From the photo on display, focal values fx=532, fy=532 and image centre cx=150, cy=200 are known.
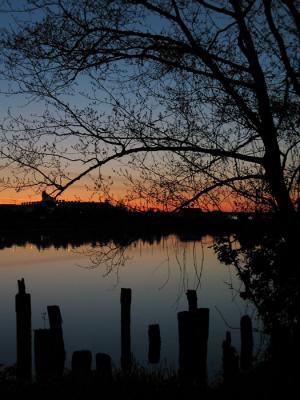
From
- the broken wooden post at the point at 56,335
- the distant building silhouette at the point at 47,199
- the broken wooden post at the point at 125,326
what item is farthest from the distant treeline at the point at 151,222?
the broken wooden post at the point at 125,326

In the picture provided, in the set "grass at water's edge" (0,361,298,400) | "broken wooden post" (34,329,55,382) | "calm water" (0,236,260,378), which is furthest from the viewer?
"calm water" (0,236,260,378)

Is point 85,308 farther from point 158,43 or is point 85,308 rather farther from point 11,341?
point 158,43

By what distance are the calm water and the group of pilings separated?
77 cm

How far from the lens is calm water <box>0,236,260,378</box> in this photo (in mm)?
16531

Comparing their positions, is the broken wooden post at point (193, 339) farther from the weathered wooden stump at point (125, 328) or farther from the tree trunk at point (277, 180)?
the tree trunk at point (277, 180)

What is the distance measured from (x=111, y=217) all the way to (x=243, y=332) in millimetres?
7808

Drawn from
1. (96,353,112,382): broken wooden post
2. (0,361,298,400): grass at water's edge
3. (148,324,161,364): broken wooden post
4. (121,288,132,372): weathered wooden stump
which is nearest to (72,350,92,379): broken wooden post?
(96,353,112,382): broken wooden post

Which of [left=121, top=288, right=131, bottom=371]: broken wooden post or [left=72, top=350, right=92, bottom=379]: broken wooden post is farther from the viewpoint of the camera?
[left=121, top=288, right=131, bottom=371]: broken wooden post

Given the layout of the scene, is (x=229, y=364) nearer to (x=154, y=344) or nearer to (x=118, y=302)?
(x=154, y=344)

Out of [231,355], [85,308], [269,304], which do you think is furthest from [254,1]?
[85,308]

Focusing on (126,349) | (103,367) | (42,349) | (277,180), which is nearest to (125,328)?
(126,349)

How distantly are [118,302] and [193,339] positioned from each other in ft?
56.9

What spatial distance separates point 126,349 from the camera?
1522cm

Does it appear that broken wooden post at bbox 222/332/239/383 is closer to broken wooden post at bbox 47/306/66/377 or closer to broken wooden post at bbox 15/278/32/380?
broken wooden post at bbox 47/306/66/377
